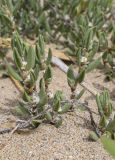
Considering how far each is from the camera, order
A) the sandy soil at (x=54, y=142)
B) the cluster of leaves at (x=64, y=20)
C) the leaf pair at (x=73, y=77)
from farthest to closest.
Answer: the cluster of leaves at (x=64, y=20)
the leaf pair at (x=73, y=77)
the sandy soil at (x=54, y=142)

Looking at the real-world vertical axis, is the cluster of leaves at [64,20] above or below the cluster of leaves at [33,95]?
above

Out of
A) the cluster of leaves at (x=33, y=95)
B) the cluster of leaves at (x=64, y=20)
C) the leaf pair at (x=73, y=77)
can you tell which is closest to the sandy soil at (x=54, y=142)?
the cluster of leaves at (x=33, y=95)

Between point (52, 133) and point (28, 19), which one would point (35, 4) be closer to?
point (28, 19)

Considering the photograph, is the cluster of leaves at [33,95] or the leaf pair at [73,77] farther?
the leaf pair at [73,77]

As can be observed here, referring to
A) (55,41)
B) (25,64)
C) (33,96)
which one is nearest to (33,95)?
(33,96)

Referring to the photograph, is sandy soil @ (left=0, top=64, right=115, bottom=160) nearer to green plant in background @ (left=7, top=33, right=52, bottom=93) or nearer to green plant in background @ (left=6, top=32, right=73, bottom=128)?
green plant in background @ (left=6, top=32, right=73, bottom=128)

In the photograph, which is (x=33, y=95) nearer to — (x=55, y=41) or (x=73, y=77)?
(x=73, y=77)

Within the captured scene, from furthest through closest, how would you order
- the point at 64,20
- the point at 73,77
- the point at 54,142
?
1. the point at 64,20
2. the point at 73,77
3. the point at 54,142

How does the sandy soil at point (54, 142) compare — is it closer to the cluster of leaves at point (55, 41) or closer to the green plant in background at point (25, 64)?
the cluster of leaves at point (55, 41)

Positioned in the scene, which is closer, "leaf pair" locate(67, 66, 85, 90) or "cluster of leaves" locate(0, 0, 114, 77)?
"leaf pair" locate(67, 66, 85, 90)

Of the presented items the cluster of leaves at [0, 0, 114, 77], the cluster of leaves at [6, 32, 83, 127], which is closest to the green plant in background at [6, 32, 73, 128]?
the cluster of leaves at [6, 32, 83, 127]

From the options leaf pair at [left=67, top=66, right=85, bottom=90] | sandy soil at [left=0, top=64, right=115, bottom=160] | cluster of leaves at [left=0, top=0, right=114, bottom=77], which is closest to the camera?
sandy soil at [left=0, top=64, right=115, bottom=160]
